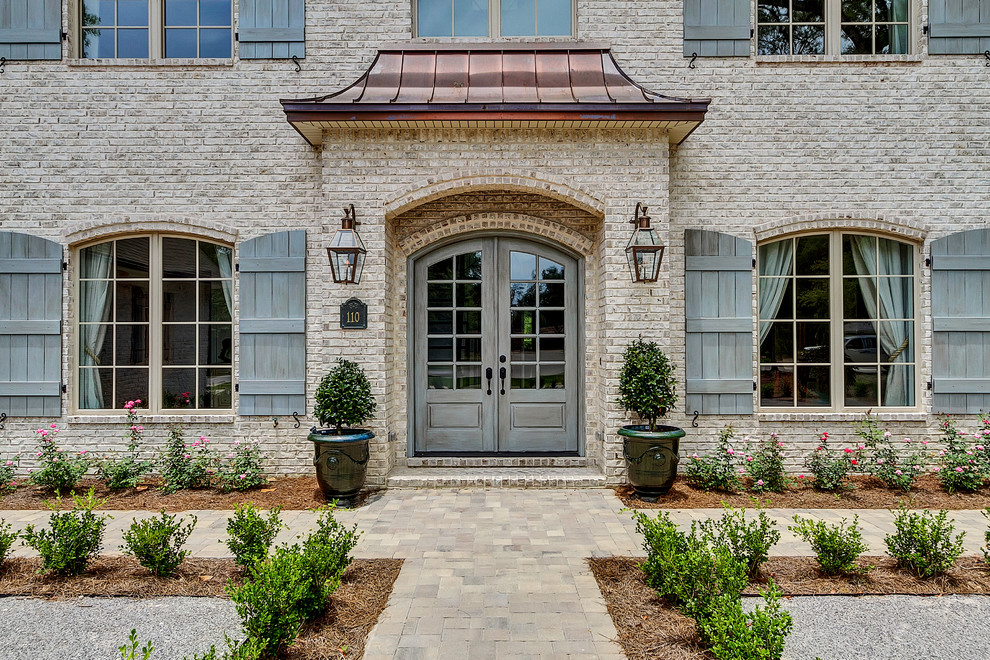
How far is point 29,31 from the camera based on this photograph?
6.47 metres

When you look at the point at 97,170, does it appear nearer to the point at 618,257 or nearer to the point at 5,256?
the point at 5,256

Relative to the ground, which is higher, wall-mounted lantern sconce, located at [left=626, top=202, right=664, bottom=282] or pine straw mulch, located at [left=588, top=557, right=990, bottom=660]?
wall-mounted lantern sconce, located at [left=626, top=202, right=664, bottom=282]

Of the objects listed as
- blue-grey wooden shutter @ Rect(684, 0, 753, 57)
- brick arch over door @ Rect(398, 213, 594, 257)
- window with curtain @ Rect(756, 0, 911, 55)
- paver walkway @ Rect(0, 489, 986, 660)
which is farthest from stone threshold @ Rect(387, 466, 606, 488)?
window with curtain @ Rect(756, 0, 911, 55)

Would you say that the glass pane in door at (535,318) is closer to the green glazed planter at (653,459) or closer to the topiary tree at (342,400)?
the green glazed planter at (653,459)

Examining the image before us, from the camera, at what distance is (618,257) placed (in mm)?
6031

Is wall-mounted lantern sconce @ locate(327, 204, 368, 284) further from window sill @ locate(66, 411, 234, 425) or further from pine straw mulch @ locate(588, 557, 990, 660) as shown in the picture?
pine straw mulch @ locate(588, 557, 990, 660)

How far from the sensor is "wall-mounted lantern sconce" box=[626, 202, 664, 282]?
5.73m

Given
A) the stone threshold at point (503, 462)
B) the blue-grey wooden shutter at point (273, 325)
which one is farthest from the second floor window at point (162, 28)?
the stone threshold at point (503, 462)

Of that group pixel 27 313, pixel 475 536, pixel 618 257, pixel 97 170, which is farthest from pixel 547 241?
pixel 27 313

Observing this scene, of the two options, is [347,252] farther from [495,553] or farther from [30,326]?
[30,326]

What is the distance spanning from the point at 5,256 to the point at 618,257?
6605mm

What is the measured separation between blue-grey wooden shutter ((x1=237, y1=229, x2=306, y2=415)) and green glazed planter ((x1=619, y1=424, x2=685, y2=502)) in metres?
3.52

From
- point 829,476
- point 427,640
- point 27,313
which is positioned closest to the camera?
point 427,640

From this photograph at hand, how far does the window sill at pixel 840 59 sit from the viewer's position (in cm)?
644
